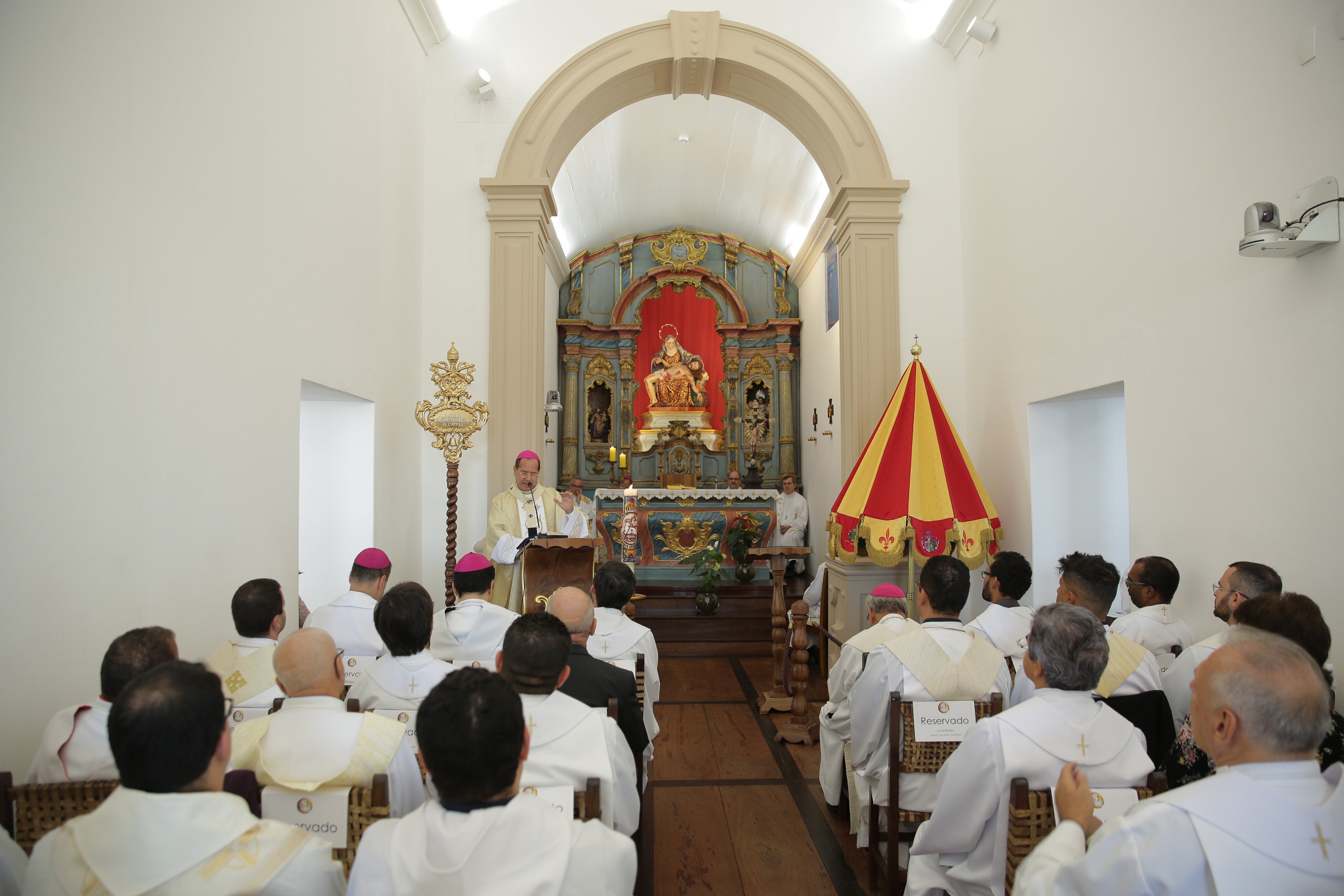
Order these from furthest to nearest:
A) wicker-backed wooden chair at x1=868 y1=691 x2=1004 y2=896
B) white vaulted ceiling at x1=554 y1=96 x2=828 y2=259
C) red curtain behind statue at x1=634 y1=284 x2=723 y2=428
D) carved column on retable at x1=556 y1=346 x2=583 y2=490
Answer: red curtain behind statue at x1=634 y1=284 x2=723 y2=428
carved column on retable at x1=556 y1=346 x2=583 y2=490
white vaulted ceiling at x1=554 y1=96 x2=828 y2=259
wicker-backed wooden chair at x1=868 y1=691 x2=1004 y2=896

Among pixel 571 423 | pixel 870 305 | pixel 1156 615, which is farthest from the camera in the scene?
pixel 571 423

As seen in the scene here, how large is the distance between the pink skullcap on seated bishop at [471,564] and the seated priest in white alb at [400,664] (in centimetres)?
84

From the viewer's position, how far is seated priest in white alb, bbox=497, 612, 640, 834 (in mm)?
1966

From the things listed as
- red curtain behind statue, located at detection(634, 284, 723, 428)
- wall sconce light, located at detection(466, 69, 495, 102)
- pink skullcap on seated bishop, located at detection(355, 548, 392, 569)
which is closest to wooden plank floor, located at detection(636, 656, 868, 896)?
pink skullcap on seated bishop, located at detection(355, 548, 392, 569)

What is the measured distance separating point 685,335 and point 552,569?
7.79 metres

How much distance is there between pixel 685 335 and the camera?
12.4m

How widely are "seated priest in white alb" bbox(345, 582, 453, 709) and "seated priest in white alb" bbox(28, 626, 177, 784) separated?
67 cm

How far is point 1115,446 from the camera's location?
203 inches

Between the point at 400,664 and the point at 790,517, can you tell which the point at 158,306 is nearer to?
the point at 400,664

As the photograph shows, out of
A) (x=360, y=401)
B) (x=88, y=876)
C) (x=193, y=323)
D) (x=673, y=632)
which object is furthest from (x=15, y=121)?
(x=673, y=632)

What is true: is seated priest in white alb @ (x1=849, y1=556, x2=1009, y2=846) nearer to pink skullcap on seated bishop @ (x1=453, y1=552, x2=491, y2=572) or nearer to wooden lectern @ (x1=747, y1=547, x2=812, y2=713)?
pink skullcap on seated bishop @ (x1=453, y1=552, x2=491, y2=572)

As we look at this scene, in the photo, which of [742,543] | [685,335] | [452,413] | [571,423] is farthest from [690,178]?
[452,413]

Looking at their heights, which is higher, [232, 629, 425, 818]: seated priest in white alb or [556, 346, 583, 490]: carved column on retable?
[556, 346, 583, 490]: carved column on retable

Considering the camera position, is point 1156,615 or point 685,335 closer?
point 1156,615
